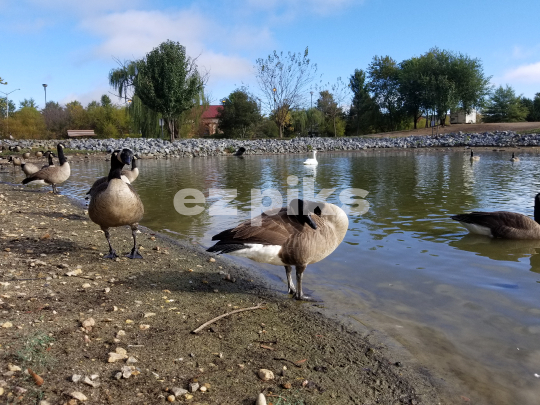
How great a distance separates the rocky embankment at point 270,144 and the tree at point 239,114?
13.3 m

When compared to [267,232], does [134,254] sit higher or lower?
lower

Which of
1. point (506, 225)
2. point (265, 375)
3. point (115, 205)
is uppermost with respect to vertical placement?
point (115, 205)

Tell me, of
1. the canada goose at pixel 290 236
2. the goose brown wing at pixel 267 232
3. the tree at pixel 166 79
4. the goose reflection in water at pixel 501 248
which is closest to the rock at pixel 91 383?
the canada goose at pixel 290 236

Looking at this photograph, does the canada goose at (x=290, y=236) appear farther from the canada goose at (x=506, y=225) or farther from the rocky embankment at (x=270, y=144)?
the rocky embankment at (x=270, y=144)

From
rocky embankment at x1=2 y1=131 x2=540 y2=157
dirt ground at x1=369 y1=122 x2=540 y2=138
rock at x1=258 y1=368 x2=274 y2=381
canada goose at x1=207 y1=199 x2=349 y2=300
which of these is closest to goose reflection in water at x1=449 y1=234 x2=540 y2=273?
canada goose at x1=207 y1=199 x2=349 y2=300

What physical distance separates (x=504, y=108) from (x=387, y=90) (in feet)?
63.3

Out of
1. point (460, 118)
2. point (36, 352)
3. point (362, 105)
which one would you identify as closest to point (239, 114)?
point (362, 105)

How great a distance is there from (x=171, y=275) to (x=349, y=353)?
2.93 m

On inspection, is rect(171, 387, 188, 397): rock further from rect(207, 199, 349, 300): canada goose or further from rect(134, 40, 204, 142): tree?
rect(134, 40, 204, 142): tree

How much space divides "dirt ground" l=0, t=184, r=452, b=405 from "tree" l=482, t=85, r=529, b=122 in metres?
71.6

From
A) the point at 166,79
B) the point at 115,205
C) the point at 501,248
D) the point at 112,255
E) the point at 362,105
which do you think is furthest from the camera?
the point at 362,105

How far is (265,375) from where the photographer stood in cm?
314

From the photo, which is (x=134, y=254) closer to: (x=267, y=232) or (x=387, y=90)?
(x=267, y=232)

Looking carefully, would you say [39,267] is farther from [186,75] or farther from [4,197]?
[186,75]
